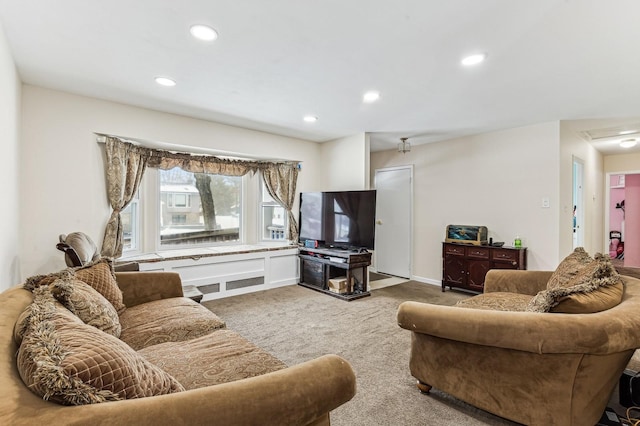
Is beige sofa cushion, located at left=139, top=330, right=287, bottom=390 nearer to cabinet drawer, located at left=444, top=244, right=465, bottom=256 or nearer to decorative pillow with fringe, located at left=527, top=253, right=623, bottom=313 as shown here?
decorative pillow with fringe, located at left=527, top=253, right=623, bottom=313

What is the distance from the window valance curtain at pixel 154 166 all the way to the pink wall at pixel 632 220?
24.7 feet

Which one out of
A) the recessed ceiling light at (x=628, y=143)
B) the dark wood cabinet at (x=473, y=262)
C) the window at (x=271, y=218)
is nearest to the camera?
the dark wood cabinet at (x=473, y=262)

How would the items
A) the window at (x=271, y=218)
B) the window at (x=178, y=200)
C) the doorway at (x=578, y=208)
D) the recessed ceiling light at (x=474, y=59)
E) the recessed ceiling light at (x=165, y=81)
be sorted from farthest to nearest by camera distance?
1. the window at (x=271, y=218)
2. the doorway at (x=578, y=208)
3. the window at (x=178, y=200)
4. the recessed ceiling light at (x=165, y=81)
5. the recessed ceiling light at (x=474, y=59)

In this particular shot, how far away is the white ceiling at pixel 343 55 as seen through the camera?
1.84m

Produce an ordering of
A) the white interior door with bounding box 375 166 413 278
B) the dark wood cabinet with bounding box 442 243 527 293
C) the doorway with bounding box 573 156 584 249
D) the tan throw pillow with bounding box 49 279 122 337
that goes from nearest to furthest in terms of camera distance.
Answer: the tan throw pillow with bounding box 49 279 122 337
the dark wood cabinet with bounding box 442 243 527 293
the doorway with bounding box 573 156 584 249
the white interior door with bounding box 375 166 413 278

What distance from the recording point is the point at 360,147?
15.4 feet

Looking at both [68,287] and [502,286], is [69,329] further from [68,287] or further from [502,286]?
[502,286]

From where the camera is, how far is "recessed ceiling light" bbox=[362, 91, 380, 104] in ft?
10.2

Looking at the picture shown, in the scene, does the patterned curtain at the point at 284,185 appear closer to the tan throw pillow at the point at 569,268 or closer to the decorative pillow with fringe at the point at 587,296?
the tan throw pillow at the point at 569,268

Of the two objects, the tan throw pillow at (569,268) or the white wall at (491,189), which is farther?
the white wall at (491,189)

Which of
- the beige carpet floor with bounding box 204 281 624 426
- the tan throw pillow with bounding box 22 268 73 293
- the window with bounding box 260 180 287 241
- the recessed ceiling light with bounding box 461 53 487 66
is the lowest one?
the beige carpet floor with bounding box 204 281 624 426

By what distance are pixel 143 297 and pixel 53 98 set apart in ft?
7.47

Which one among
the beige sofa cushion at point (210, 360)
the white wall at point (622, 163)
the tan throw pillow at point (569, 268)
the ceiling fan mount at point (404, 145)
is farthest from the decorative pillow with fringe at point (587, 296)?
the white wall at point (622, 163)

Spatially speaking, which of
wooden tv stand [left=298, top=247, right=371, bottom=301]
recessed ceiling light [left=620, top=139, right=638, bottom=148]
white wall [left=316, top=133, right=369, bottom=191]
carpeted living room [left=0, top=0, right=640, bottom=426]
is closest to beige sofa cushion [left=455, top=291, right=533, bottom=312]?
carpeted living room [left=0, top=0, right=640, bottom=426]
